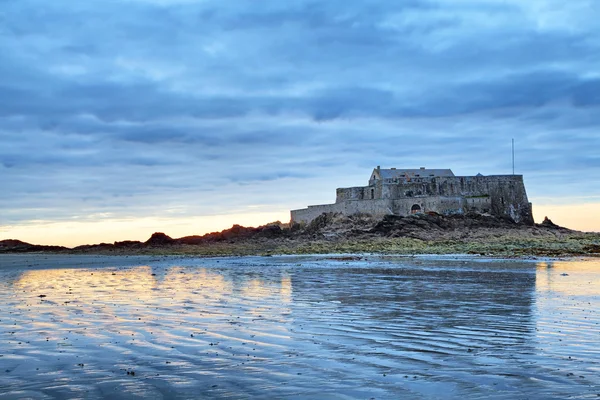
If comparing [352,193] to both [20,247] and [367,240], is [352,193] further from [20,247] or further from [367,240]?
[20,247]

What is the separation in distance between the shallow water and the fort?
1846 inches

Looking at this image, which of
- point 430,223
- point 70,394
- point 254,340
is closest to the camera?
point 70,394

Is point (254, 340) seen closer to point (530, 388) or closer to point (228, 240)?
point (530, 388)

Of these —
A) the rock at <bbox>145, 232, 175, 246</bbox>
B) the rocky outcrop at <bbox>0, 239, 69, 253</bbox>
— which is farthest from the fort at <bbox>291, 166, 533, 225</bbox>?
the rocky outcrop at <bbox>0, 239, 69, 253</bbox>

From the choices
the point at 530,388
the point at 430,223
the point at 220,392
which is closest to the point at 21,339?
the point at 220,392

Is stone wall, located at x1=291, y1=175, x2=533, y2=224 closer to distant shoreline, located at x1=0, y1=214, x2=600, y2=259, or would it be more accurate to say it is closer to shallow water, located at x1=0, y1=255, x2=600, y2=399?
distant shoreline, located at x1=0, y1=214, x2=600, y2=259

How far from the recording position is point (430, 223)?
187 feet

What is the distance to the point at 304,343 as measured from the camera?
891 cm

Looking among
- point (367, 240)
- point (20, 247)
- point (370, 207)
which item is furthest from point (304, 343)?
point (20, 247)

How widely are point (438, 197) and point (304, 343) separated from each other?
5565cm

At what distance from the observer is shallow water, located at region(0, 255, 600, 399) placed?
6.45 meters

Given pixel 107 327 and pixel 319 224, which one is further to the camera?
pixel 319 224

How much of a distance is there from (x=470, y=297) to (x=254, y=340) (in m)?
7.25

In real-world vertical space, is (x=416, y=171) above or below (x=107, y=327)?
above
